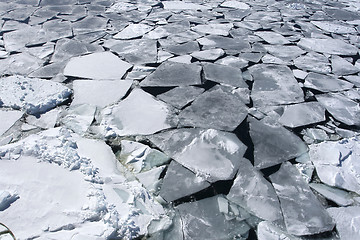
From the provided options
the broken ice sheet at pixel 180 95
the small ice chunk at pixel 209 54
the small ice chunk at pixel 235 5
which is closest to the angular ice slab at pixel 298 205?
the broken ice sheet at pixel 180 95

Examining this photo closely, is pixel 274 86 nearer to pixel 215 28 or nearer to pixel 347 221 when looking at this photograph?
pixel 347 221

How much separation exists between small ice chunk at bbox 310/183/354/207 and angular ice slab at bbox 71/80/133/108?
1273 mm

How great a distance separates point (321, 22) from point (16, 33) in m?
3.42

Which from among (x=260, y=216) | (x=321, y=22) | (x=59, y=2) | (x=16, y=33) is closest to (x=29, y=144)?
(x=260, y=216)

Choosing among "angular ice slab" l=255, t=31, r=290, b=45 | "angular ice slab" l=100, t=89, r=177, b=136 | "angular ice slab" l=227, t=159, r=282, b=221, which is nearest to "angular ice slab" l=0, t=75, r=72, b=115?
"angular ice slab" l=100, t=89, r=177, b=136

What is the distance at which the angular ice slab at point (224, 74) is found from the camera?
83.0 inches

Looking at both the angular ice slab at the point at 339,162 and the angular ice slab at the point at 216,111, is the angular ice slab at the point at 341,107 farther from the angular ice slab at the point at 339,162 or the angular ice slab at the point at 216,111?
the angular ice slab at the point at 216,111

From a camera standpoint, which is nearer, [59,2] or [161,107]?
[161,107]

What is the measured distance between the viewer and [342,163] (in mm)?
1495

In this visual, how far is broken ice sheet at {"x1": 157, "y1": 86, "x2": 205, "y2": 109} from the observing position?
187 cm

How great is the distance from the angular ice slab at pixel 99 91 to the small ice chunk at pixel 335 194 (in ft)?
4.18

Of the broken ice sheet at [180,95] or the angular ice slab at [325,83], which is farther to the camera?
the angular ice slab at [325,83]

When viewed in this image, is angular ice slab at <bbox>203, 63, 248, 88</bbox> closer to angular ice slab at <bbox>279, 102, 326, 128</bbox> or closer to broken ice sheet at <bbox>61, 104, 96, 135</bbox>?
angular ice slab at <bbox>279, 102, 326, 128</bbox>

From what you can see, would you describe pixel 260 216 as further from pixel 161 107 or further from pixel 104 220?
pixel 161 107
